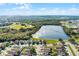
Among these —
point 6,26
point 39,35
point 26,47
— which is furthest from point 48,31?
point 6,26

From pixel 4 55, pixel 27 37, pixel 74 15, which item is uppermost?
pixel 74 15

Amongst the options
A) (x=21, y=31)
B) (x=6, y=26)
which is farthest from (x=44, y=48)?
(x=6, y=26)

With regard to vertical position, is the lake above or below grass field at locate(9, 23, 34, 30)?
below

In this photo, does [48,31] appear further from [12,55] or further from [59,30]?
[12,55]

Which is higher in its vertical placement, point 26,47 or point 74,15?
point 74,15

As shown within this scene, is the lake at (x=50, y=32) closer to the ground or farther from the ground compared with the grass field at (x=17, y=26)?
closer to the ground

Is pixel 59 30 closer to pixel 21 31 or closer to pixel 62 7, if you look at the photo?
pixel 62 7
